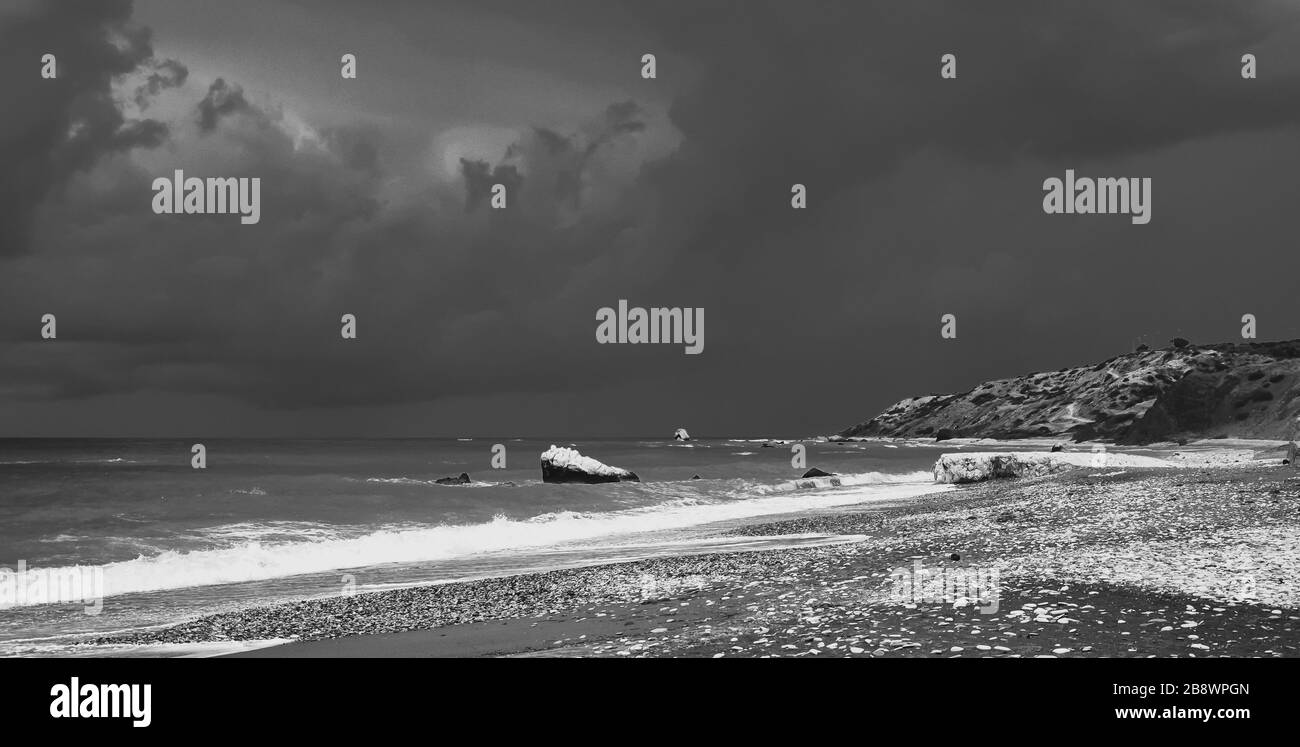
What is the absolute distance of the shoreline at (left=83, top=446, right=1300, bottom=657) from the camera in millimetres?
9297

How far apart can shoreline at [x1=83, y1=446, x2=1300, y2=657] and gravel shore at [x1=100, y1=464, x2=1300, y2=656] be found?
0.14 feet

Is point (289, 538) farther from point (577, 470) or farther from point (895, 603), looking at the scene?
point (577, 470)

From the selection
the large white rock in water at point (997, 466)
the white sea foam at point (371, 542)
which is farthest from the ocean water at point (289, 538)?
the large white rock in water at point (997, 466)

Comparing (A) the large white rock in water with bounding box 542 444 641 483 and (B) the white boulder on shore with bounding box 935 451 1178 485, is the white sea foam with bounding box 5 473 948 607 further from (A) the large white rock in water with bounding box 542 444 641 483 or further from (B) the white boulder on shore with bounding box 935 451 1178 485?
(A) the large white rock in water with bounding box 542 444 641 483

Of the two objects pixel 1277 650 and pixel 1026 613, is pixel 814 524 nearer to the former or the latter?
pixel 1026 613

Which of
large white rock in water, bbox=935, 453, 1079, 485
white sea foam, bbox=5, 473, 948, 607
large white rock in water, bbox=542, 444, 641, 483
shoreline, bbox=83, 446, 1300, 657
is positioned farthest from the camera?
large white rock in water, bbox=542, 444, 641, 483

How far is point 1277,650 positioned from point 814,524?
20.3 metres

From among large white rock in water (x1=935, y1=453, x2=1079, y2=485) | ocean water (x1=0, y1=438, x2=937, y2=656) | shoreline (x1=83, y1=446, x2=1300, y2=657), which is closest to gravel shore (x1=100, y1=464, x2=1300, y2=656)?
shoreline (x1=83, y1=446, x2=1300, y2=657)

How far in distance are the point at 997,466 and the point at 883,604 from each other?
147ft

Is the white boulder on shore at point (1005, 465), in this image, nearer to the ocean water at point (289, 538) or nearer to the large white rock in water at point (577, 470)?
the ocean water at point (289, 538)

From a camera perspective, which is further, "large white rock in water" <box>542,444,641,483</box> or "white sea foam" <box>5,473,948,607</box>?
"large white rock in water" <box>542,444,641,483</box>

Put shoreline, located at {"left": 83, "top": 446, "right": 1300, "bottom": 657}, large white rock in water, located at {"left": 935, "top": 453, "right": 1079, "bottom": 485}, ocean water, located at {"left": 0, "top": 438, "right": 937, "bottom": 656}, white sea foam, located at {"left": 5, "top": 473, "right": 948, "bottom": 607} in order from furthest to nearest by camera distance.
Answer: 1. large white rock in water, located at {"left": 935, "top": 453, "right": 1079, "bottom": 485}
2. white sea foam, located at {"left": 5, "top": 473, "right": 948, "bottom": 607}
3. ocean water, located at {"left": 0, "top": 438, "right": 937, "bottom": 656}
4. shoreline, located at {"left": 83, "top": 446, "right": 1300, "bottom": 657}

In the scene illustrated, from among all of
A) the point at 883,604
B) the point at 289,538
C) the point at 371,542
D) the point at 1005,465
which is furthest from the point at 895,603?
the point at 1005,465

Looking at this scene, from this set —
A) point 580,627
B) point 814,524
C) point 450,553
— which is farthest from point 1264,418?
point 580,627
